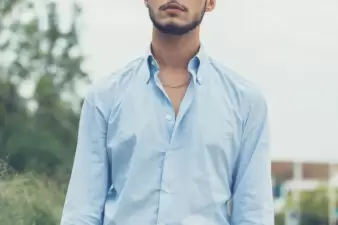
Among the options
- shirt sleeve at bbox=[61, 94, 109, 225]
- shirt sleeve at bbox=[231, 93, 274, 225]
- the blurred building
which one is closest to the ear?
shirt sleeve at bbox=[231, 93, 274, 225]

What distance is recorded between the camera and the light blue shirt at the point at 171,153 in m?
2.70

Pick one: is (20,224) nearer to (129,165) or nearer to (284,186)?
(129,165)

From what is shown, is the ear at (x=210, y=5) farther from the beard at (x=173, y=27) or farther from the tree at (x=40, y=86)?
the tree at (x=40, y=86)

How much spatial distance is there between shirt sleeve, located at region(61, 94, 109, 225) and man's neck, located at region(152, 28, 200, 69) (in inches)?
8.2

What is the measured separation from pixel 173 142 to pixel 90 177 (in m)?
0.23

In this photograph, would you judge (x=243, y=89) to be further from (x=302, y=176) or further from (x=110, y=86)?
(x=302, y=176)

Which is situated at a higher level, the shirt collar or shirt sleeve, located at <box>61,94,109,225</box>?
the shirt collar

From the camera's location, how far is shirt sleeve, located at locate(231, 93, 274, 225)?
2752mm

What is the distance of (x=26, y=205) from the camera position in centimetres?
535

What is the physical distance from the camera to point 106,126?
2783mm

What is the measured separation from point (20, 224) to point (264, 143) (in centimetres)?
269

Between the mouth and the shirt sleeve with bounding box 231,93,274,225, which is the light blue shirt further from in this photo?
the mouth

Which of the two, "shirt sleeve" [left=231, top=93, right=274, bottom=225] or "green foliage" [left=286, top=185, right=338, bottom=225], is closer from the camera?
"shirt sleeve" [left=231, top=93, right=274, bottom=225]

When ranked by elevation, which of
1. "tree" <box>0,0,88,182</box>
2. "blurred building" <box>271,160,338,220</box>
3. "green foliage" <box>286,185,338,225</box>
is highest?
"tree" <box>0,0,88,182</box>
